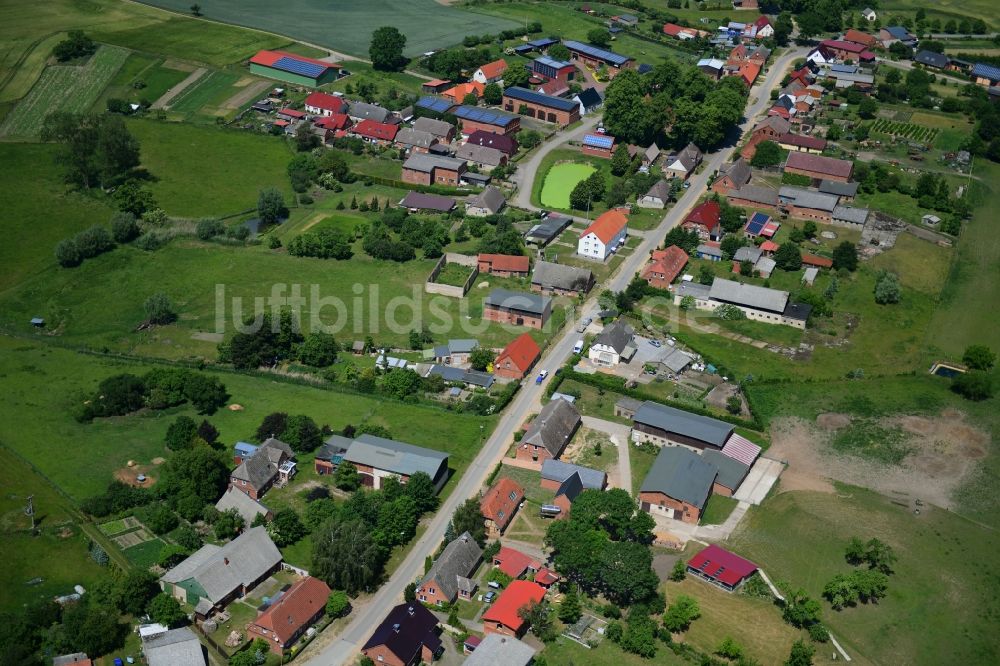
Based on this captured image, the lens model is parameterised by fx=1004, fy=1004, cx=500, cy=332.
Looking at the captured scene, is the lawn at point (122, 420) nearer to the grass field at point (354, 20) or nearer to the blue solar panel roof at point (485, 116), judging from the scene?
the blue solar panel roof at point (485, 116)

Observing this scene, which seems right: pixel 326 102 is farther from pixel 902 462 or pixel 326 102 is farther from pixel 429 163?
pixel 902 462

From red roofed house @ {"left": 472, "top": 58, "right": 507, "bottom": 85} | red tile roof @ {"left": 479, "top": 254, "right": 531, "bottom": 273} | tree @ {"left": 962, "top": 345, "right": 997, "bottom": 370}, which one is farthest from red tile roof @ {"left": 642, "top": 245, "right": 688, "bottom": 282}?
red roofed house @ {"left": 472, "top": 58, "right": 507, "bottom": 85}

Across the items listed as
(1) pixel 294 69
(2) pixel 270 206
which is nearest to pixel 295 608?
(2) pixel 270 206

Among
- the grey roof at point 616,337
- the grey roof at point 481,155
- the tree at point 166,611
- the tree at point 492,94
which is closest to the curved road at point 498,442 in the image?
the grey roof at point 481,155

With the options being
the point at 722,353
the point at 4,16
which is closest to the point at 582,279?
the point at 722,353

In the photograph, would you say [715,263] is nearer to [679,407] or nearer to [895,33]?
[679,407]
